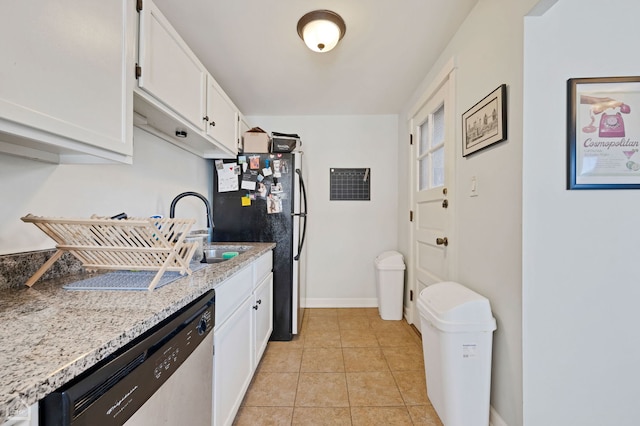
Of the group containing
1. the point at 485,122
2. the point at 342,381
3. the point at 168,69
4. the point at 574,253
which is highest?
the point at 168,69

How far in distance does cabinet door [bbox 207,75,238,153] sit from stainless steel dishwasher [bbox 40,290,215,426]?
4.36 feet

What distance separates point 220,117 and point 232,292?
138 centimetres

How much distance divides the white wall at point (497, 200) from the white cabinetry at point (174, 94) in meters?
1.67

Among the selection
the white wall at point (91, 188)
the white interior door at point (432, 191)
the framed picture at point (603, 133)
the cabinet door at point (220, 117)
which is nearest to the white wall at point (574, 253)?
the framed picture at point (603, 133)

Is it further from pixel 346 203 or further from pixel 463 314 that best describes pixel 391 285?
pixel 463 314

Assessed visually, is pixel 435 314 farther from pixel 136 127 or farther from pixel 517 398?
pixel 136 127

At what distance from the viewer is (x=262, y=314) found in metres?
1.93

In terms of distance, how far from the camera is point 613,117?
3.64ft

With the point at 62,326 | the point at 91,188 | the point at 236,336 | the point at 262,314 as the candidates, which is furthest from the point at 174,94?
the point at 262,314

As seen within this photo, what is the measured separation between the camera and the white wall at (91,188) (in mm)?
964

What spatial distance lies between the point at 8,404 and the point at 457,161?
6.84ft

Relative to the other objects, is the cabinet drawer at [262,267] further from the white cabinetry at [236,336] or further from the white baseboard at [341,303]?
the white baseboard at [341,303]

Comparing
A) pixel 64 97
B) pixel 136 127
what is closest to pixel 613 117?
pixel 64 97

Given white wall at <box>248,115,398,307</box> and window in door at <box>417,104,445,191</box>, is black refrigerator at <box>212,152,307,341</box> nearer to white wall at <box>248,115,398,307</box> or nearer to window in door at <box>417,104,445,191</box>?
white wall at <box>248,115,398,307</box>
